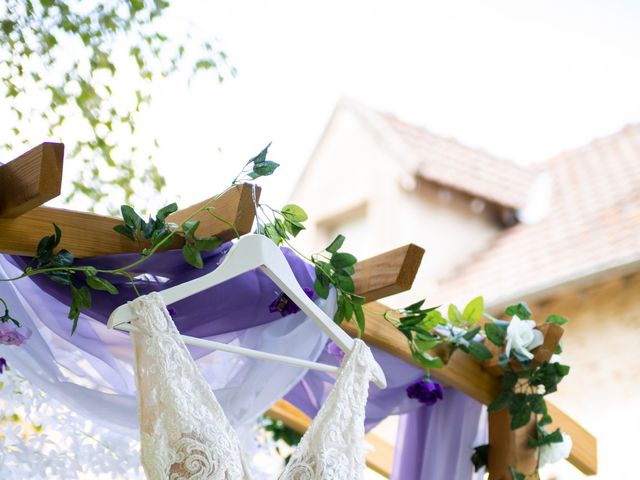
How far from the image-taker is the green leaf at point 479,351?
7.72 ft

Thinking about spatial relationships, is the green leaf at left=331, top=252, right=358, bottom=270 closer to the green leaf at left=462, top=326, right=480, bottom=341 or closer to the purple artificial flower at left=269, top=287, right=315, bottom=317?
the purple artificial flower at left=269, top=287, right=315, bottom=317

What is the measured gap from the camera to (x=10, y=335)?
1.76 meters

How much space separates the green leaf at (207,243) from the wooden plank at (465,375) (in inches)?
18.4

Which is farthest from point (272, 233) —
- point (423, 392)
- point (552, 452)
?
point (552, 452)

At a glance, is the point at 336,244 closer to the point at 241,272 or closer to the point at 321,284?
the point at 321,284

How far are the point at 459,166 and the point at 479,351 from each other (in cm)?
480

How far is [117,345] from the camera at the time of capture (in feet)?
6.36

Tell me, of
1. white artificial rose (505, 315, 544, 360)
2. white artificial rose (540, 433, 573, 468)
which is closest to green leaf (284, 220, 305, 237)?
white artificial rose (505, 315, 544, 360)

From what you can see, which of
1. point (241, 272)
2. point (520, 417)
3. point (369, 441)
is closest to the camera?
point (241, 272)

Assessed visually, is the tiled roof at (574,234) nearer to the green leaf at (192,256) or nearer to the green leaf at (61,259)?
the green leaf at (192,256)

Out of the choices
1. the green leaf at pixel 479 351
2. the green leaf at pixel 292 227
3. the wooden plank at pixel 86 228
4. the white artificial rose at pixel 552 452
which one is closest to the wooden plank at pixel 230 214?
the wooden plank at pixel 86 228

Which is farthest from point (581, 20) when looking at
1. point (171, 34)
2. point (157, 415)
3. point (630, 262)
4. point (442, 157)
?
point (157, 415)

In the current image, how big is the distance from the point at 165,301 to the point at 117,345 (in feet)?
1.34

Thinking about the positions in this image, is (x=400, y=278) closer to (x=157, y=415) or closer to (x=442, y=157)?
(x=157, y=415)
